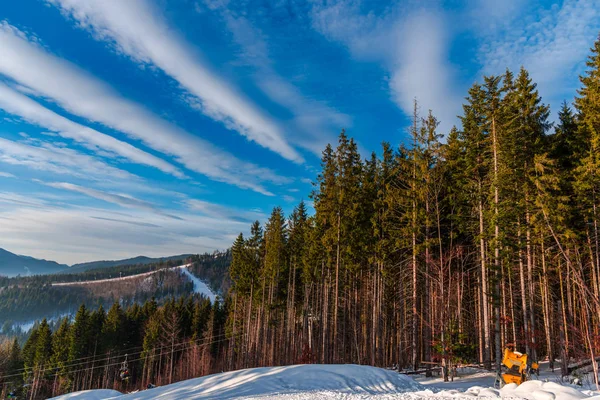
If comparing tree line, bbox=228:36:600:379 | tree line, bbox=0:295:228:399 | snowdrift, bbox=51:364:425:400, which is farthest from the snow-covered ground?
tree line, bbox=0:295:228:399

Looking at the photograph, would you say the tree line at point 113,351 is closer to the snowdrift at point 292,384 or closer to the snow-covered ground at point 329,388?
the snowdrift at point 292,384

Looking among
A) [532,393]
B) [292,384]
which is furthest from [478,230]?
[292,384]

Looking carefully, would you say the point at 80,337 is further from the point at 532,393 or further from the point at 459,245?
the point at 532,393

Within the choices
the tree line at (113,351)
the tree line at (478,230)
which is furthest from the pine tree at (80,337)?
the tree line at (478,230)

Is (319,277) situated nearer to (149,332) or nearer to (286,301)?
(286,301)

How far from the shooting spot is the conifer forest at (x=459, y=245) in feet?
56.2

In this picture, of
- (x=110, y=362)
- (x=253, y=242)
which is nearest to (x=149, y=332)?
(x=110, y=362)

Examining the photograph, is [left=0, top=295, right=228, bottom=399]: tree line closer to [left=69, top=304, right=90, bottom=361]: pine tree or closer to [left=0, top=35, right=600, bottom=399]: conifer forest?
[left=69, top=304, right=90, bottom=361]: pine tree

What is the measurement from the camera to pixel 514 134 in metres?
18.7

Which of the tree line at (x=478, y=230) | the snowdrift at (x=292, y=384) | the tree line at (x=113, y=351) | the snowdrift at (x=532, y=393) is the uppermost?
the tree line at (x=478, y=230)

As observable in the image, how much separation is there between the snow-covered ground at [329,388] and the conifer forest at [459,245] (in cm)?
218

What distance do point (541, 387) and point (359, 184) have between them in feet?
62.0

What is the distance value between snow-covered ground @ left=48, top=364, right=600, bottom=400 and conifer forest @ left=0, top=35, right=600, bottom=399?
218cm

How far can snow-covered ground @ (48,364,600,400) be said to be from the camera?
30.3 feet
